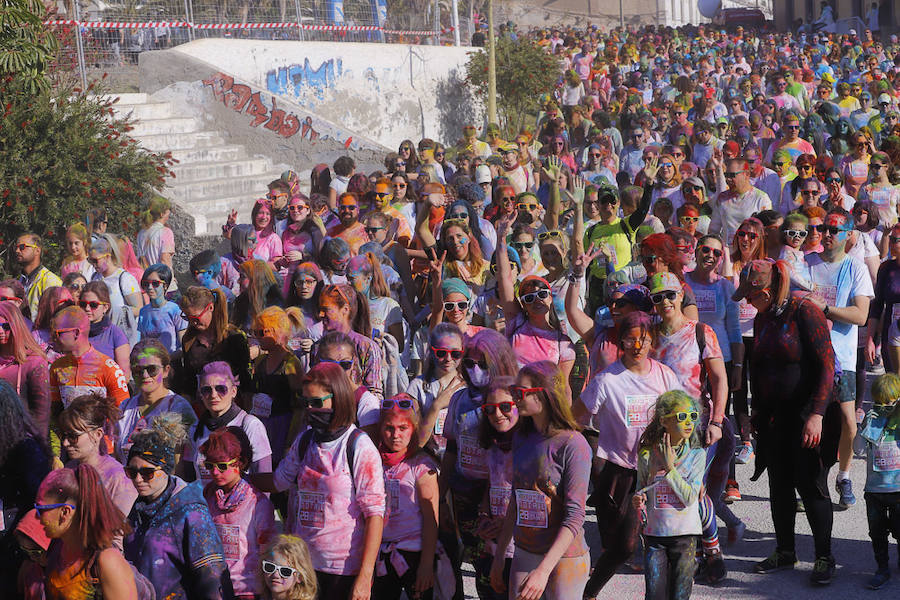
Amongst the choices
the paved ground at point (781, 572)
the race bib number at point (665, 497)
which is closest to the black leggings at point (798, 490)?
the paved ground at point (781, 572)

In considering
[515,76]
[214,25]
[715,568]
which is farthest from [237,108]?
[715,568]

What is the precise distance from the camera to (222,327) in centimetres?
690

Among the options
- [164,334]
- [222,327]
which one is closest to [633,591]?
[222,327]

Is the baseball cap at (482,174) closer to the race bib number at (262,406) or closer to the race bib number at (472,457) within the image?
the race bib number at (262,406)

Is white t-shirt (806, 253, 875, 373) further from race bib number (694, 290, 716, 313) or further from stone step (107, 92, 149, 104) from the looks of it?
stone step (107, 92, 149, 104)

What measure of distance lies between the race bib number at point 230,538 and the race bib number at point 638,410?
1.91 metres

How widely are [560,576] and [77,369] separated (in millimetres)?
3244

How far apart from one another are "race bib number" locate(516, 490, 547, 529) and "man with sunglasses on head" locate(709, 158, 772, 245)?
5799mm

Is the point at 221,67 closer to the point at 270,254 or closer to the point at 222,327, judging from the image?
the point at 270,254

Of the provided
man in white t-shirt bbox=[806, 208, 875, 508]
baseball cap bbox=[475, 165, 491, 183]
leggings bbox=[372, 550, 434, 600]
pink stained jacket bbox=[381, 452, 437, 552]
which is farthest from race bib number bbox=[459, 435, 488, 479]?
baseball cap bbox=[475, 165, 491, 183]

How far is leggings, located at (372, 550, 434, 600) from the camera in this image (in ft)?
17.0

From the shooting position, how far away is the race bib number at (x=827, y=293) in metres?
7.63

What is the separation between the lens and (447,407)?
5.78 m

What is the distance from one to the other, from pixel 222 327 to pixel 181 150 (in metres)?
11.7
